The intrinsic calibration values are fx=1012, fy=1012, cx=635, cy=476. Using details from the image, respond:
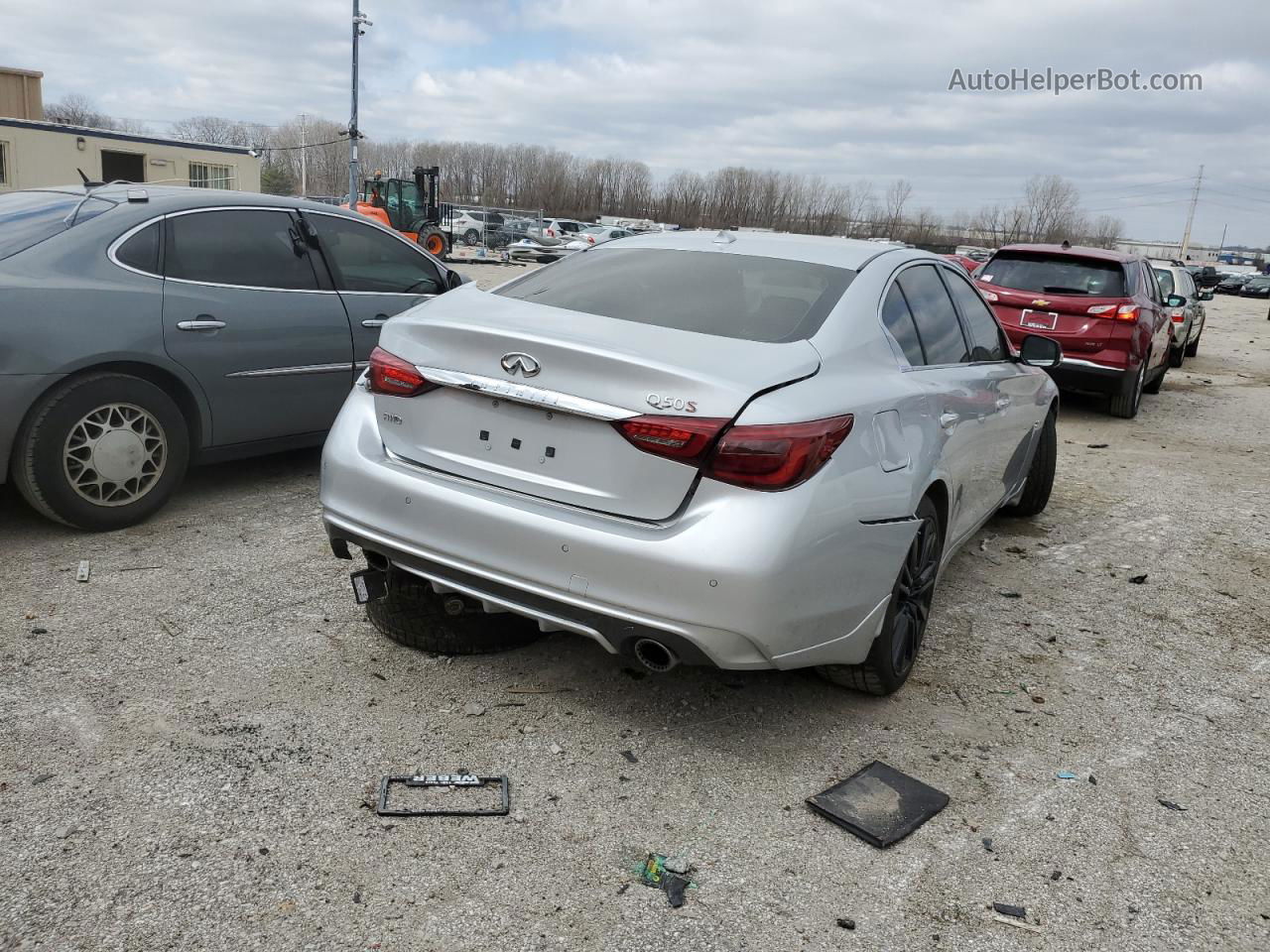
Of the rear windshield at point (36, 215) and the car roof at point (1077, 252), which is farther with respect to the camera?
the car roof at point (1077, 252)

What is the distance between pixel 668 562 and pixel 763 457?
39 cm

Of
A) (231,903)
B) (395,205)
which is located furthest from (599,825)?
(395,205)

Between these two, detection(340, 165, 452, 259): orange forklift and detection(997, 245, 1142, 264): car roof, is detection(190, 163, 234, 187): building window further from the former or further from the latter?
detection(997, 245, 1142, 264): car roof

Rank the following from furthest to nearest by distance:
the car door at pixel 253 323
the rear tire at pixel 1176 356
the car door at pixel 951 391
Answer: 1. the rear tire at pixel 1176 356
2. the car door at pixel 253 323
3. the car door at pixel 951 391

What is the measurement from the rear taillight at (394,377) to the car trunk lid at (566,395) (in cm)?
2

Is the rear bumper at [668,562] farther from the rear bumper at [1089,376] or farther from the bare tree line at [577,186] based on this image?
the bare tree line at [577,186]

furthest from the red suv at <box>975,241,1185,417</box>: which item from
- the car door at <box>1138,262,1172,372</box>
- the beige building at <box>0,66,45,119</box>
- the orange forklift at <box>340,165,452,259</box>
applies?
the beige building at <box>0,66,45,119</box>

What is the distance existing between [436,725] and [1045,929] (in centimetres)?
185

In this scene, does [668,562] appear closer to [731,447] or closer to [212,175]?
[731,447]

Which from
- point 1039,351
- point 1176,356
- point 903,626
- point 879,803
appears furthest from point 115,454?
point 1176,356

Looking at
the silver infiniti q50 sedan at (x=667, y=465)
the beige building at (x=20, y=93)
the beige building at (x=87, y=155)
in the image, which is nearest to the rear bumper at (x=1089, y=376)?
the silver infiniti q50 sedan at (x=667, y=465)

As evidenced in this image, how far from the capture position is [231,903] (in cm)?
240

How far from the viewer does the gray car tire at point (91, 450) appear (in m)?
4.39

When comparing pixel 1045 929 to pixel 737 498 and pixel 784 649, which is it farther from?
pixel 737 498
